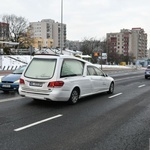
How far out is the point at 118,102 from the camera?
9773mm

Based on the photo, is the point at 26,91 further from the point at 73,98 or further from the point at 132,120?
the point at 132,120

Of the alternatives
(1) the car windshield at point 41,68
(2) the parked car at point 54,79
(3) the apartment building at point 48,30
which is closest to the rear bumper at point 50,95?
(2) the parked car at point 54,79

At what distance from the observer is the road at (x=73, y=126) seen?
4.70m

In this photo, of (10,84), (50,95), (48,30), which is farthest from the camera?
(48,30)

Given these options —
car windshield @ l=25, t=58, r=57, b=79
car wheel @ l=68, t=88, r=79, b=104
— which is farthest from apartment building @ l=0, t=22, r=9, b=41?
car wheel @ l=68, t=88, r=79, b=104

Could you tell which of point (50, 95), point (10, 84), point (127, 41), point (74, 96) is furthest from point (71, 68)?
point (127, 41)

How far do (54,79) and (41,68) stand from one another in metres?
0.77

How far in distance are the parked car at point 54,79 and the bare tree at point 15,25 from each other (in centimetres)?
6931

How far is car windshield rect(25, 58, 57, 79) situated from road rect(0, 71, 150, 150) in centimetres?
110

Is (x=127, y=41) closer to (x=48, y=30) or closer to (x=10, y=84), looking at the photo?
(x=48, y=30)

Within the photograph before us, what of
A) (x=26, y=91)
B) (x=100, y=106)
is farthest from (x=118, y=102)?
(x=26, y=91)

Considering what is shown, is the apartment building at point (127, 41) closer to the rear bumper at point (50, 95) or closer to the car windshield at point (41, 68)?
the car windshield at point (41, 68)

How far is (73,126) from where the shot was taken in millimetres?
6004

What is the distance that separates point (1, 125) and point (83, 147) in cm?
243
